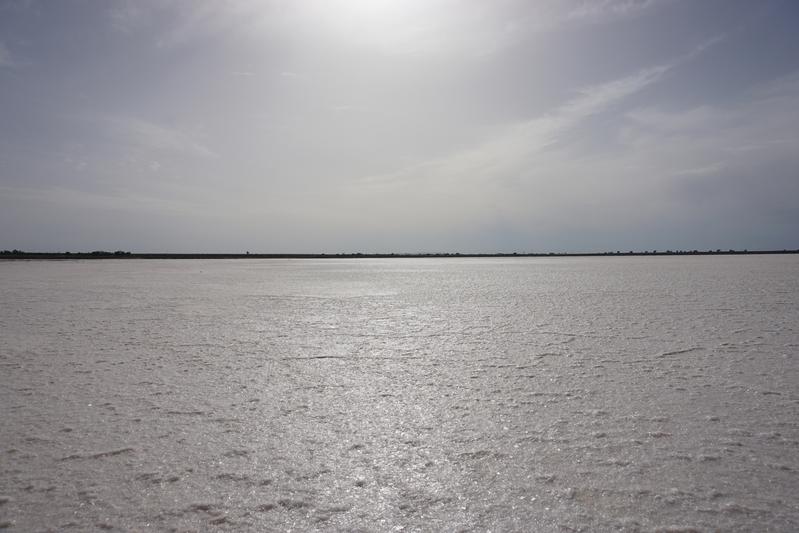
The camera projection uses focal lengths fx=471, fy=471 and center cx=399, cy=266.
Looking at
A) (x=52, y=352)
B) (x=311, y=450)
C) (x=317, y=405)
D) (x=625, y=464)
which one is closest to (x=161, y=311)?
(x=52, y=352)

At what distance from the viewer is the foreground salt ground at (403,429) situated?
129cm

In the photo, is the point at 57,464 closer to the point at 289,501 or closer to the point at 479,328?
the point at 289,501

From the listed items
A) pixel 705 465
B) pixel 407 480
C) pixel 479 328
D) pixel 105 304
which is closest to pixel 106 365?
pixel 407 480

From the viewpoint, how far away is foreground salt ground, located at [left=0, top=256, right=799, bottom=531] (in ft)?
4.23

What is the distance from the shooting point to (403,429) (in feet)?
6.03

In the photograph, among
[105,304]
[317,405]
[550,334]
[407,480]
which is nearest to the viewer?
[407,480]

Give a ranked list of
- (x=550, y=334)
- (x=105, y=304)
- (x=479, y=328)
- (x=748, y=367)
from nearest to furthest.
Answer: (x=748, y=367), (x=550, y=334), (x=479, y=328), (x=105, y=304)

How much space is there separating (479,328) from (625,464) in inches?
99.7

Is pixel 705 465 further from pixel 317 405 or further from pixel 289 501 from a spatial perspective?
pixel 317 405

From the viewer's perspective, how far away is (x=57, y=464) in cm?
155

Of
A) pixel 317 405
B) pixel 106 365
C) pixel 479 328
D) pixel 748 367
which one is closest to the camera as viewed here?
pixel 317 405

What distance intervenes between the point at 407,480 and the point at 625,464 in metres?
0.72

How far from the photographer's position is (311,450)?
1.66 metres

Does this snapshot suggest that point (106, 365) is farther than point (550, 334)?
No
